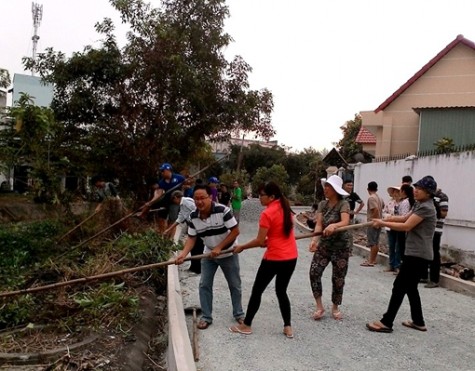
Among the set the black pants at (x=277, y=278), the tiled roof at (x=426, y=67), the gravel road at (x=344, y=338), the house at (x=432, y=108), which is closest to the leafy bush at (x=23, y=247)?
the gravel road at (x=344, y=338)

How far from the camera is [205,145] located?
1720 cm

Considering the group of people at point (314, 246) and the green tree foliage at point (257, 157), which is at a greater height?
the green tree foliage at point (257, 157)

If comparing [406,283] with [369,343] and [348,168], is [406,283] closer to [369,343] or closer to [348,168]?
[369,343]

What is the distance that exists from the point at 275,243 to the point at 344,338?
4.23 ft

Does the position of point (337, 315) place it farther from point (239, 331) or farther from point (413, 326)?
point (239, 331)

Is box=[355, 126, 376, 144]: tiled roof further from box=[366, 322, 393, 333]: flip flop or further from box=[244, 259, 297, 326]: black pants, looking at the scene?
box=[244, 259, 297, 326]: black pants

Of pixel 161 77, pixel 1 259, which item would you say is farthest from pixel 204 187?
pixel 161 77

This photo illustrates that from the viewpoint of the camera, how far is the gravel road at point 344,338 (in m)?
4.39

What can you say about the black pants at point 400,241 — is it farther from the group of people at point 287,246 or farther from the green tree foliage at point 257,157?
the green tree foliage at point 257,157

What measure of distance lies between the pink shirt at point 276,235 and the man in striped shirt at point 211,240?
0.42m

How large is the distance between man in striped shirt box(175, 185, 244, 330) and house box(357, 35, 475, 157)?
36.6 ft

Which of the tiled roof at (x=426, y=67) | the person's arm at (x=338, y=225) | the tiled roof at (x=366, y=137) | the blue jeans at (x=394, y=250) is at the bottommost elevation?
the blue jeans at (x=394, y=250)

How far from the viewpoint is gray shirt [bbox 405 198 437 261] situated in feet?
16.9

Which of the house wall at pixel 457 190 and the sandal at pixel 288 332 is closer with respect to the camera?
the sandal at pixel 288 332
